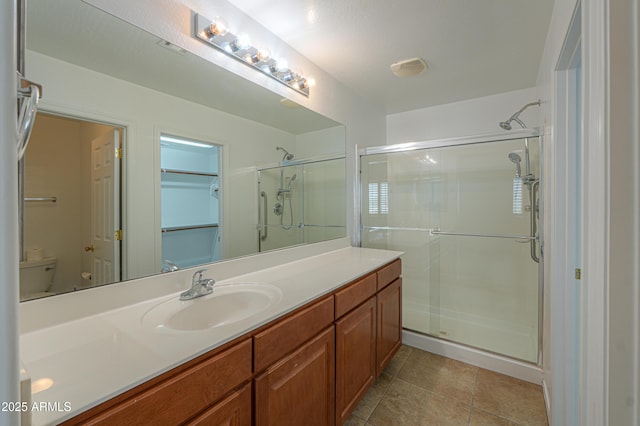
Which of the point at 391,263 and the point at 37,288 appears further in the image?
the point at 391,263

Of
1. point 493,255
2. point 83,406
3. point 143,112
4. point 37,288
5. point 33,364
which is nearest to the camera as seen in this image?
point 83,406

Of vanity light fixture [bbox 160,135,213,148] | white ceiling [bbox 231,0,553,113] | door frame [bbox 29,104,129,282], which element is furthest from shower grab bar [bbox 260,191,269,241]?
white ceiling [bbox 231,0,553,113]

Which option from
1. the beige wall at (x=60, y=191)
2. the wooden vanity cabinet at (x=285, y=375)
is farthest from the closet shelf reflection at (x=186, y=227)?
the wooden vanity cabinet at (x=285, y=375)

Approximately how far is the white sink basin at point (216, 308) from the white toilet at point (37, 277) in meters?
0.32

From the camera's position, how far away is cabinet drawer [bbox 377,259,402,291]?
69.9 inches

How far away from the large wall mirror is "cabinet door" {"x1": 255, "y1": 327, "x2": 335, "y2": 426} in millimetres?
657

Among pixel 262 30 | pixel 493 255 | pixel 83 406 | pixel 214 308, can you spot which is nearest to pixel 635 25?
pixel 83 406

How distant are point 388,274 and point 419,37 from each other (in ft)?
5.24

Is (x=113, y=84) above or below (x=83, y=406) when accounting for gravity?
→ above

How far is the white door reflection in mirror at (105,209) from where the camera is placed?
3.39 ft

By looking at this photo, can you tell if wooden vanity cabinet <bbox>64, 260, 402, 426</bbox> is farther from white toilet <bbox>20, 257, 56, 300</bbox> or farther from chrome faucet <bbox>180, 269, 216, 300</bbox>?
white toilet <bbox>20, 257, 56, 300</bbox>

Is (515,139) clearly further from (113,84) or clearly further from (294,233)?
(113,84)

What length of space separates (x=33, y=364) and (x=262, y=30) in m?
1.83

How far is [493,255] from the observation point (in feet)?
8.34
